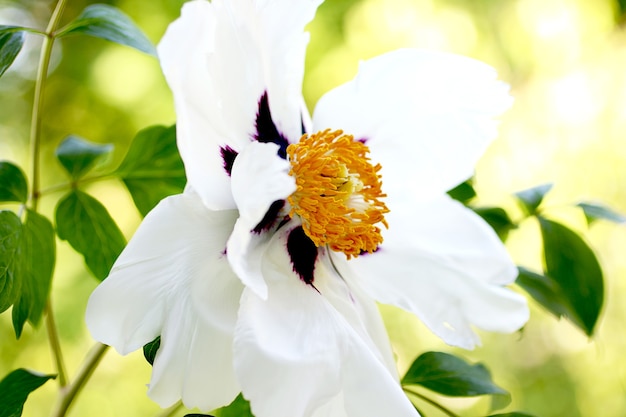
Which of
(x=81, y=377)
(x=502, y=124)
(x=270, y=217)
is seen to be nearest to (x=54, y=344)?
(x=81, y=377)

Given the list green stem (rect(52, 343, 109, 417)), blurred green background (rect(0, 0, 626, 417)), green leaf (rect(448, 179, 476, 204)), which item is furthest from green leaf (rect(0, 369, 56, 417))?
blurred green background (rect(0, 0, 626, 417))

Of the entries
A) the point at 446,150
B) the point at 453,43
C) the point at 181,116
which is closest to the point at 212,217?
the point at 181,116

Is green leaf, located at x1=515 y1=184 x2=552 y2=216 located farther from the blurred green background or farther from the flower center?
the blurred green background

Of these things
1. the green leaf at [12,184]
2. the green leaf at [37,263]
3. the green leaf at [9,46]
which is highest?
the green leaf at [9,46]

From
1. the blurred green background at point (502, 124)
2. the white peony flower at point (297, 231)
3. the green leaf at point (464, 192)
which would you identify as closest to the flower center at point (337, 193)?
the white peony flower at point (297, 231)

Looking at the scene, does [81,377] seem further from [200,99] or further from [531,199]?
[531,199]

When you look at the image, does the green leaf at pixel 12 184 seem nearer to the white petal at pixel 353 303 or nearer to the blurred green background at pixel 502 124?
the white petal at pixel 353 303

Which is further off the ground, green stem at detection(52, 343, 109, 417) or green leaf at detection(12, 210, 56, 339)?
green leaf at detection(12, 210, 56, 339)
